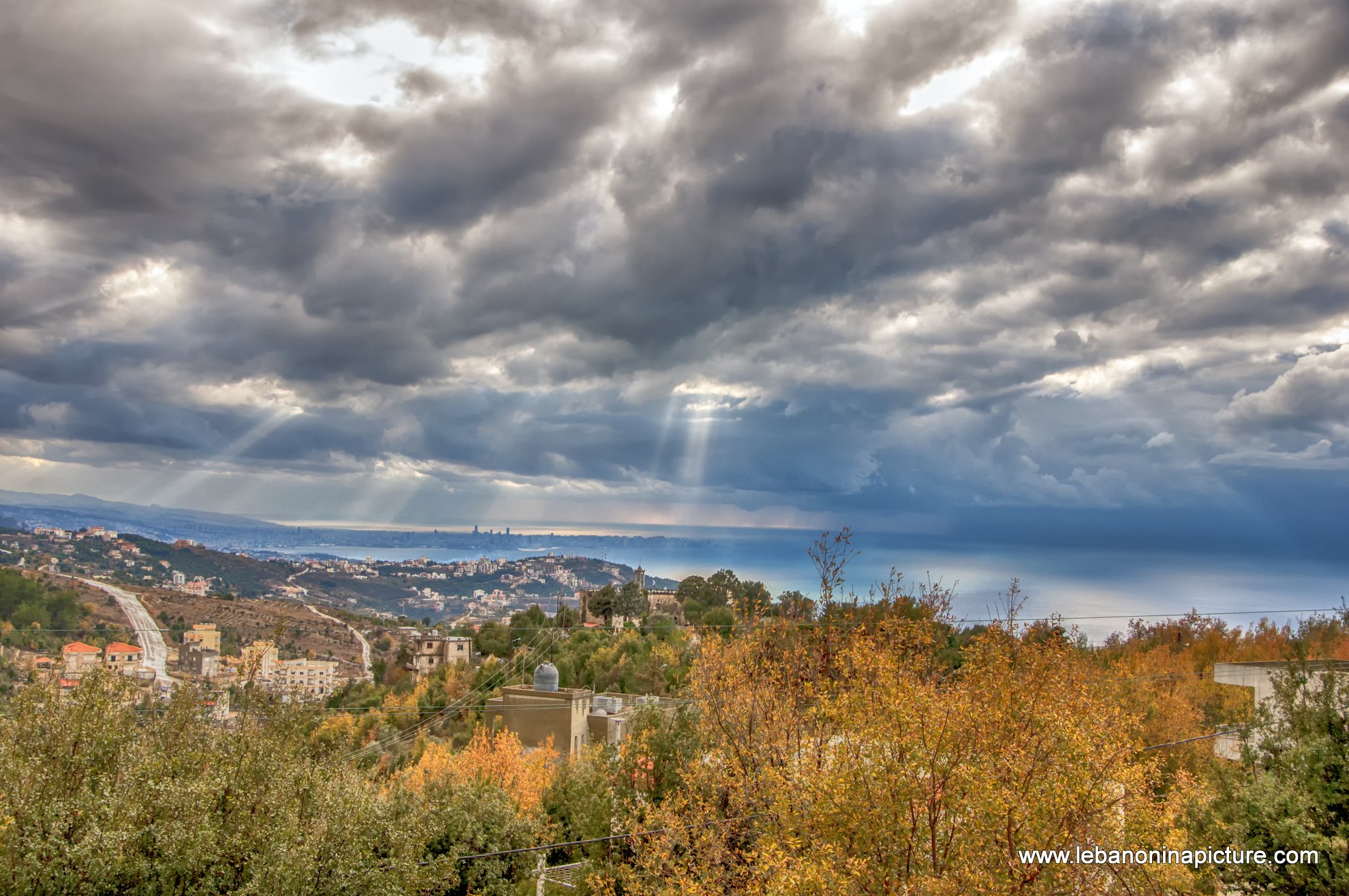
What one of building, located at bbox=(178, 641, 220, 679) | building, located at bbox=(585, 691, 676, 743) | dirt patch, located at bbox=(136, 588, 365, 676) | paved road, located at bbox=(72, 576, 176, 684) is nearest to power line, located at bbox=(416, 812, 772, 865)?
building, located at bbox=(585, 691, 676, 743)

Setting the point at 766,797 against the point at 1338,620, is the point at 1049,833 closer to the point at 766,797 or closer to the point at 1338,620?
the point at 766,797

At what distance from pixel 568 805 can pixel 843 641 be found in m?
8.76

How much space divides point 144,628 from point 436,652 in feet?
86.9

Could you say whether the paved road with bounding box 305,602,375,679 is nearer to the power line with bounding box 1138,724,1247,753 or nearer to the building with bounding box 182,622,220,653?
the building with bounding box 182,622,220,653

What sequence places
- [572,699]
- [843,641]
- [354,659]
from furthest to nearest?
[354,659] → [572,699] → [843,641]

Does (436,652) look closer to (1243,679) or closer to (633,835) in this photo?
(1243,679)

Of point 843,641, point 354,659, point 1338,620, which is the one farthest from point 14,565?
point 1338,620

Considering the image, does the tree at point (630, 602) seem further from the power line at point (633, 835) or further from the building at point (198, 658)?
the power line at point (633, 835)

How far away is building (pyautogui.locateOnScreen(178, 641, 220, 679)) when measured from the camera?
38844mm

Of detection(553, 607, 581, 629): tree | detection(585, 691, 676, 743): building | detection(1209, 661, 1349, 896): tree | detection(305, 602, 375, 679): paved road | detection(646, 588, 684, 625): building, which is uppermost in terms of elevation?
detection(1209, 661, 1349, 896): tree

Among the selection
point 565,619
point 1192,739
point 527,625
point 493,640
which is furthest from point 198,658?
point 1192,739

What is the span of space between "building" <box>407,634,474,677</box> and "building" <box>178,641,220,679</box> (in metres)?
23.1

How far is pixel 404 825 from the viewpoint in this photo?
15.1 metres

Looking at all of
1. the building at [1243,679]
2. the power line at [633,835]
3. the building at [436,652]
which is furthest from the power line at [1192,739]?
the building at [436,652]
